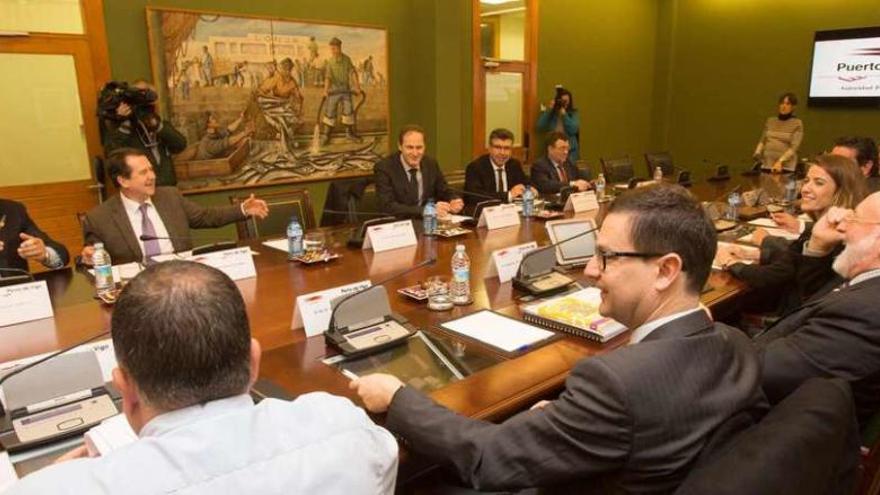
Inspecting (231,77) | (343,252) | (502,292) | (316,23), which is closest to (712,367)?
(502,292)

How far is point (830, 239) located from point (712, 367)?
5.03ft

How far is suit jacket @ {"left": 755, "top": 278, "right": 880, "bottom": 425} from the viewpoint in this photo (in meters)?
1.46

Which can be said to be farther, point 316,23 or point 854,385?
point 316,23

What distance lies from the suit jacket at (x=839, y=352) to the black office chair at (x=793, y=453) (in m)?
0.39

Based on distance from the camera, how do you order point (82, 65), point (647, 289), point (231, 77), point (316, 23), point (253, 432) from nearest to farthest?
point (253, 432)
point (647, 289)
point (82, 65)
point (231, 77)
point (316, 23)

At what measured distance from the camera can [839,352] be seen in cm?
148

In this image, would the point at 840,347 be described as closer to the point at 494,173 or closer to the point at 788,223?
the point at 788,223

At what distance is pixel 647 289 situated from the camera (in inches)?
47.4

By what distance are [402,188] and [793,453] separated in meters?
3.15

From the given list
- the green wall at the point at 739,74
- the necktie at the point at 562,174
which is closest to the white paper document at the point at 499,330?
the necktie at the point at 562,174

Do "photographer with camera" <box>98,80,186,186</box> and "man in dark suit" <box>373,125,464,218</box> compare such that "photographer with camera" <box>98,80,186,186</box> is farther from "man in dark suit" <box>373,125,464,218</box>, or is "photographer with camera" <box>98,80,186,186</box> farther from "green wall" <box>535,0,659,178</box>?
"green wall" <box>535,0,659,178</box>

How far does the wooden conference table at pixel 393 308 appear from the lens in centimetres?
142

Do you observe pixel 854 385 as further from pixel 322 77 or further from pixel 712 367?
pixel 322 77

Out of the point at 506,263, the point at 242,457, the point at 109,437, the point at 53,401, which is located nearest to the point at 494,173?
the point at 506,263
